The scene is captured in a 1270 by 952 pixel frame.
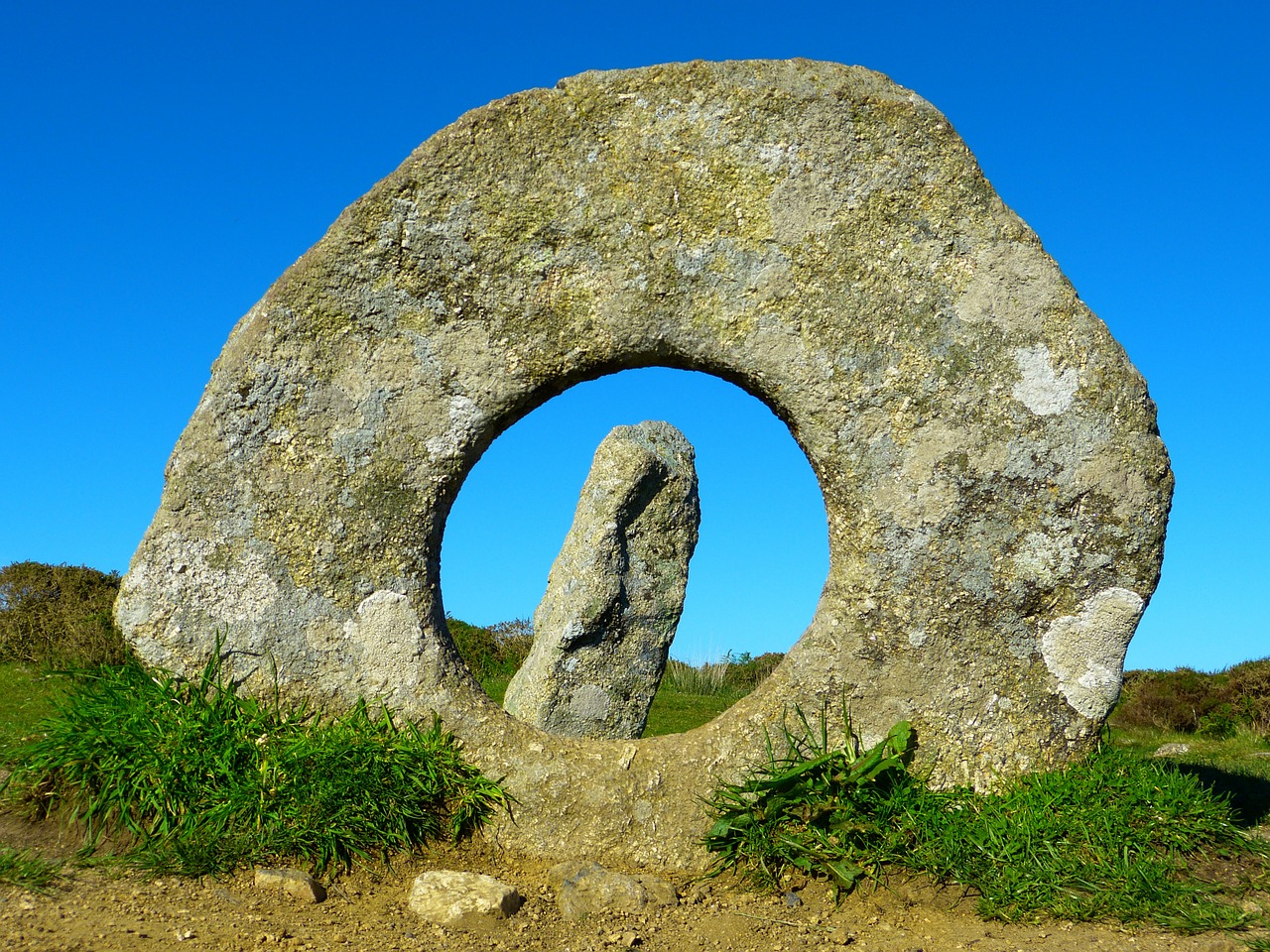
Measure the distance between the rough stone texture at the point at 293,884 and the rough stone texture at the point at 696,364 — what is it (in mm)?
776

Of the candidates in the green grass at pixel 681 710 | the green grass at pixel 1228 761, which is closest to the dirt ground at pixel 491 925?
the green grass at pixel 1228 761

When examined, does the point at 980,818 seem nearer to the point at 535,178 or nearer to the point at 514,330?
the point at 514,330

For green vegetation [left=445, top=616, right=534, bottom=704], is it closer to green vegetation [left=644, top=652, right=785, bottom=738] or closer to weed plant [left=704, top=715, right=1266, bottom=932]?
green vegetation [left=644, top=652, right=785, bottom=738]

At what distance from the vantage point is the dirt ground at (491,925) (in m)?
3.79

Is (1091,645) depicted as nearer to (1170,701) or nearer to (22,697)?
(22,697)

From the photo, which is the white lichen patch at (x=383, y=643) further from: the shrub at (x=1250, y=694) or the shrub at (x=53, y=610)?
the shrub at (x=1250, y=694)

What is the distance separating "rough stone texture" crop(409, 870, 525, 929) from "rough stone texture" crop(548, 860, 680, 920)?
8.2 inches

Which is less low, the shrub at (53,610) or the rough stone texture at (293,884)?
the shrub at (53,610)

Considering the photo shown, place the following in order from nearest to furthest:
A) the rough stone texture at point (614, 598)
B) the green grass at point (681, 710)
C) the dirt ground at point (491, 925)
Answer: the dirt ground at point (491, 925), the rough stone texture at point (614, 598), the green grass at point (681, 710)

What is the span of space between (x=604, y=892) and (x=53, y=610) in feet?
28.2

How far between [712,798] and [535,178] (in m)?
2.77

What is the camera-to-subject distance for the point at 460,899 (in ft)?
13.4

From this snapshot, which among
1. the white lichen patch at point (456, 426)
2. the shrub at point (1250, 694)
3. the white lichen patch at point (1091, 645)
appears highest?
the shrub at point (1250, 694)

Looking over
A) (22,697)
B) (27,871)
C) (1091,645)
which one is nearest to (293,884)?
(27,871)
